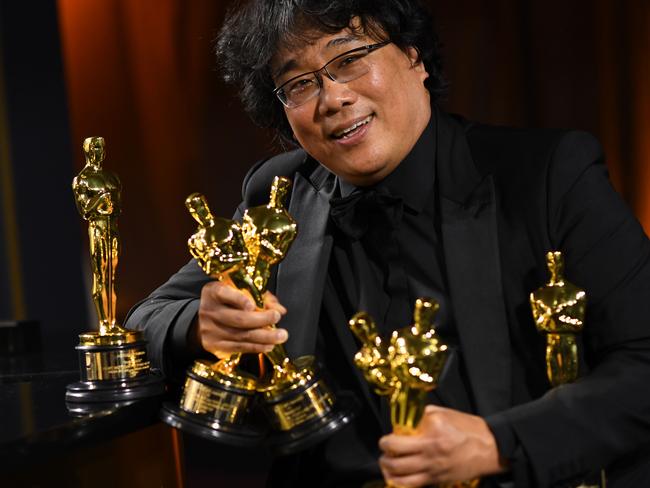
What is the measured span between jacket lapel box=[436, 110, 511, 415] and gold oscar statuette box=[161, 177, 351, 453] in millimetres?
240

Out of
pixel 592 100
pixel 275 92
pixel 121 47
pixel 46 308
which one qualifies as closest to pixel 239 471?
pixel 46 308

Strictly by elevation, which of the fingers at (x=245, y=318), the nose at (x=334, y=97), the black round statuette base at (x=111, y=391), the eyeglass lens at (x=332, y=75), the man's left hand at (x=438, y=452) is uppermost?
the eyeglass lens at (x=332, y=75)

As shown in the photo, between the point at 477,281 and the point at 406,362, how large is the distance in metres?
0.40

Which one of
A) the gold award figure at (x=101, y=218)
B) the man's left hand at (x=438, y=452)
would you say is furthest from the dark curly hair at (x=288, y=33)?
the man's left hand at (x=438, y=452)

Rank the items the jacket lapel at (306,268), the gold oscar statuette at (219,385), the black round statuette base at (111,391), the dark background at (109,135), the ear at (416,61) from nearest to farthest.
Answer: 1. the gold oscar statuette at (219,385)
2. the black round statuette base at (111,391)
3. the jacket lapel at (306,268)
4. the ear at (416,61)
5. the dark background at (109,135)

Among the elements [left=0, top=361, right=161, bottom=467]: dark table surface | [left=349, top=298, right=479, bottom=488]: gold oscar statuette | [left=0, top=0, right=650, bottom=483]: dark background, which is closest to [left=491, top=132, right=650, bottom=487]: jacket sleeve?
[left=349, top=298, right=479, bottom=488]: gold oscar statuette

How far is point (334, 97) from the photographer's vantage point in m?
1.57

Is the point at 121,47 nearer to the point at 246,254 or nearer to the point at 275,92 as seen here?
the point at 275,92

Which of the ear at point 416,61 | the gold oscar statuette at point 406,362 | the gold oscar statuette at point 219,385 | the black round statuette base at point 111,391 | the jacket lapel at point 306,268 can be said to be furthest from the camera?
the ear at point 416,61

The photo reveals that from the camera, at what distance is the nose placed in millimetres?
1572

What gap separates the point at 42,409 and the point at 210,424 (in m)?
0.28

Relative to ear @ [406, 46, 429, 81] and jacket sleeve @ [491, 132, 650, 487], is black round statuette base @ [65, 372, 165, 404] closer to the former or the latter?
jacket sleeve @ [491, 132, 650, 487]

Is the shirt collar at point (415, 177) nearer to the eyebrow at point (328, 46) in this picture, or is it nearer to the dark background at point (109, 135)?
the eyebrow at point (328, 46)

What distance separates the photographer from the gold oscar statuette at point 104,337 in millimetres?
1427
